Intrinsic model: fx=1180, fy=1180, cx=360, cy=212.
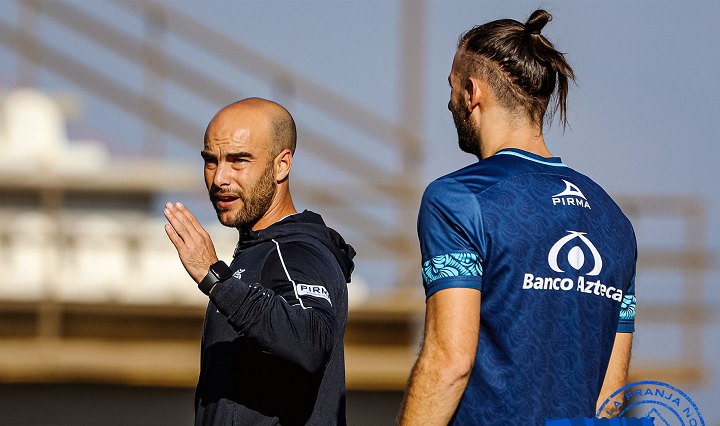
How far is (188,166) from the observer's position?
1255 centimetres

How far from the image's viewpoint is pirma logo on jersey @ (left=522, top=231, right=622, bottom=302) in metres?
3.25

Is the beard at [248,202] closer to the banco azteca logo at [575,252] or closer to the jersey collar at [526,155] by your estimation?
the jersey collar at [526,155]

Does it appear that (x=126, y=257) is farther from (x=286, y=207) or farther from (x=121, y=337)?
(x=286, y=207)

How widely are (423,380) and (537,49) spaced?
3.37ft

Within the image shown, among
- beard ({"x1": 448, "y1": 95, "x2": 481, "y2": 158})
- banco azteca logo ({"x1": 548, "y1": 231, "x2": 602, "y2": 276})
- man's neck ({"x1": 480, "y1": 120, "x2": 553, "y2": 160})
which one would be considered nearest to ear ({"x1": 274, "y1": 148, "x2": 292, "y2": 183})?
beard ({"x1": 448, "y1": 95, "x2": 481, "y2": 158})

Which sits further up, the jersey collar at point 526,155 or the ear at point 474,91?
the ear at point 474,91

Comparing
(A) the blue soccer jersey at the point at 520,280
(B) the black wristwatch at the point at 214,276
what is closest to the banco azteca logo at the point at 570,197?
(A) the blue soccer jersey at the point at 520,280

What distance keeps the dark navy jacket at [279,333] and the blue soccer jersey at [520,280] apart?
394mm

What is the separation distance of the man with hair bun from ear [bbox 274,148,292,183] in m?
0.72

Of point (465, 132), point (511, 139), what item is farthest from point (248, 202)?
point (511, 139)

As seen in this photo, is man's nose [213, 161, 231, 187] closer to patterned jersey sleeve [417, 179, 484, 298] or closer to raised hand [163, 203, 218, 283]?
raised hand [163, 203, 218, 283]

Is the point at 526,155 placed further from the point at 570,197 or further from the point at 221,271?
the point at 221,271

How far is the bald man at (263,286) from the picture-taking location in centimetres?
334

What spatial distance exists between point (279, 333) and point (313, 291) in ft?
0.80
